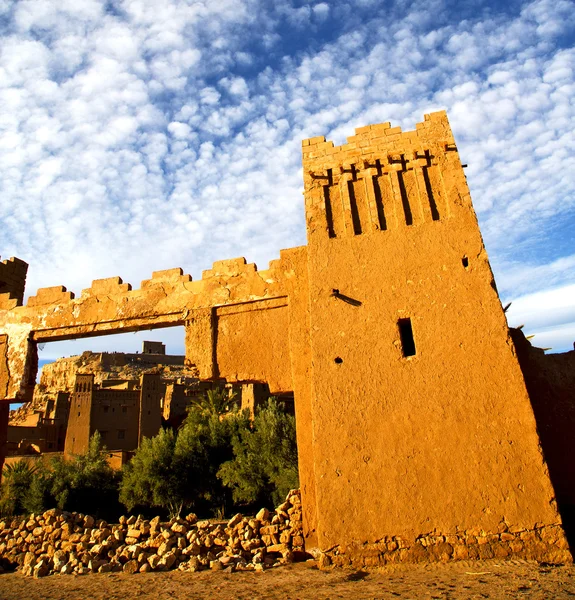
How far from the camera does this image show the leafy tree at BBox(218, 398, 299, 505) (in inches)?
749

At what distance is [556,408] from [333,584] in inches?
174

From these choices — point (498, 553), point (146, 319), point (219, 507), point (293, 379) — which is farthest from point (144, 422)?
point (498, 553)

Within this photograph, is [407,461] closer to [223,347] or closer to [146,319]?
[223,347]

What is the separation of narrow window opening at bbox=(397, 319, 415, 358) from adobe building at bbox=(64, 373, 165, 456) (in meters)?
29.6

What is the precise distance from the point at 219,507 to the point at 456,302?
57.8ft

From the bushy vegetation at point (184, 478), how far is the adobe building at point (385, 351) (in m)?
12.6

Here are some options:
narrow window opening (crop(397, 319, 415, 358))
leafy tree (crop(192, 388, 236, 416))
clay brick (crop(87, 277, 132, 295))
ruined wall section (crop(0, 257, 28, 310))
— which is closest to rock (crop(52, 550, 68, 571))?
clay brick (crop(87, 277, 132, 295))

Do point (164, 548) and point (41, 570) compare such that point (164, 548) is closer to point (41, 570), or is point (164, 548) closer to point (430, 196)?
point (41, 570)

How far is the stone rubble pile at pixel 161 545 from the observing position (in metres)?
6.36

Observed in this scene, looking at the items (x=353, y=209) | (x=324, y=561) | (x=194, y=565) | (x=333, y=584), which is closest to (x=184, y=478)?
(x=194, y=565)

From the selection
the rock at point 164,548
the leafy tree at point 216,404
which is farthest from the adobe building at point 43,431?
the rock at point 164,548

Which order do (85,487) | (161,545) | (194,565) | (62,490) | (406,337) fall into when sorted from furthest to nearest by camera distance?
1. (85,487)
2. (62,490)
3. (161,545)
4. (406,337)
5. (194,565)

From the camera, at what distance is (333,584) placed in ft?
15.9

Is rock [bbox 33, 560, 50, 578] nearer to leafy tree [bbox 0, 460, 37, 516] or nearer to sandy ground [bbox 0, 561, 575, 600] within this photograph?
sandy ground [bbox 0, 561, 575, 600]
